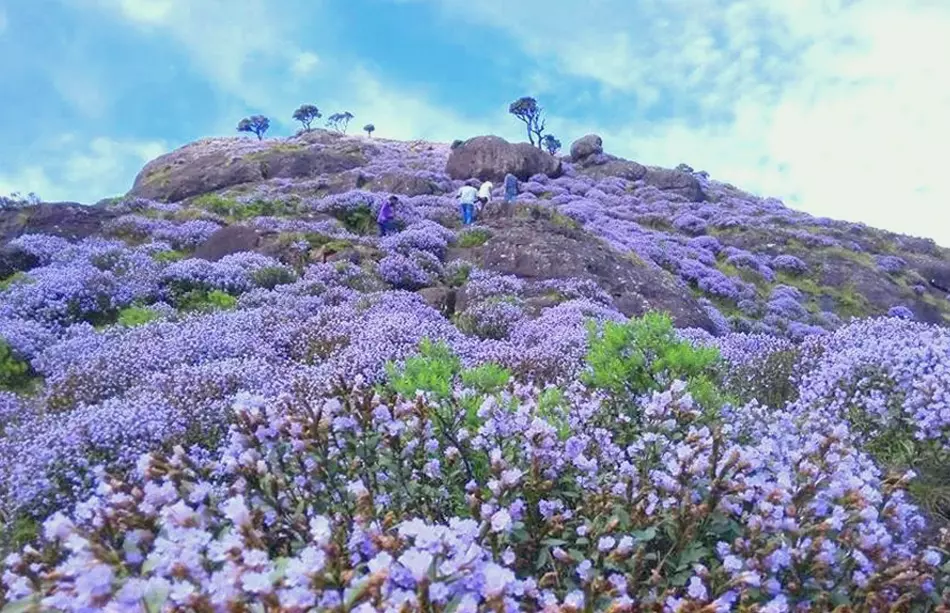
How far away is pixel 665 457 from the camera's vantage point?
13.5ft

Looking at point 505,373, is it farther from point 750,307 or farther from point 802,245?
point 802,245

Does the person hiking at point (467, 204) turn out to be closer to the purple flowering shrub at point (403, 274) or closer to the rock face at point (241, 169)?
the purple flowering shrub at point (403, 274)

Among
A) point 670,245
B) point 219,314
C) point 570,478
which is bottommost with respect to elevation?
point 570,478

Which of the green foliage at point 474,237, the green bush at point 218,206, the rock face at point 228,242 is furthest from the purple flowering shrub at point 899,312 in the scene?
the green bush at point 218,206

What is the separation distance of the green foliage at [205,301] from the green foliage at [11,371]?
3.06 metres

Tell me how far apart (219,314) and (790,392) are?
872cm

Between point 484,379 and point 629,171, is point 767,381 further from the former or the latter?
point 629,171

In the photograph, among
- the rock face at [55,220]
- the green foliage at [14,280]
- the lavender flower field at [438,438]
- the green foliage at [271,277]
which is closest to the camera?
the lavender flower field at [438,438]

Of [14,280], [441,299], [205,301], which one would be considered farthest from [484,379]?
[14,280]

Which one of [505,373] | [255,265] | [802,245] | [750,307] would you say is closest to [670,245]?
[750,307]

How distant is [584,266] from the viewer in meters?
18.0

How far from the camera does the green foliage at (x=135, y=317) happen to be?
1330 cm

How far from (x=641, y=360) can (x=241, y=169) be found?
1688 inches

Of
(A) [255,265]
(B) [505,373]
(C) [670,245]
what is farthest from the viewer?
(C) [670,245]
